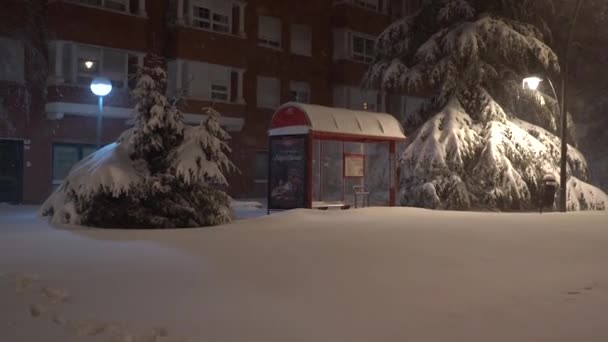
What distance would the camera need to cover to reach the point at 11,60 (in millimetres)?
23266

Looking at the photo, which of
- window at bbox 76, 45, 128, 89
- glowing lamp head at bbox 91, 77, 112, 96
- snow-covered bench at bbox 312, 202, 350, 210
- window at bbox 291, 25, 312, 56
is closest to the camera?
glowing lamp head at bbox 91, 77, 112, 96

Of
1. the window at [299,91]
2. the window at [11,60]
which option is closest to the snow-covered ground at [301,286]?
the window at [11,60]

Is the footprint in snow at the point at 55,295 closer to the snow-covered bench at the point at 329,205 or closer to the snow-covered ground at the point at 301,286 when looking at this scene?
the snow-covered ground at the point at 301,286

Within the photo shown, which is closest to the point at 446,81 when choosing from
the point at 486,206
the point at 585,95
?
the point at 486,206

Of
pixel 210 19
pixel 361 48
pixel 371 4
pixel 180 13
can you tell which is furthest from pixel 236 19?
pixel 371 4

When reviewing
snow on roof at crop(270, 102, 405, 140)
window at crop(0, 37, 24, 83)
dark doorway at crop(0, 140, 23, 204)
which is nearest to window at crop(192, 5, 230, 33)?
window at crop(0, 37, 24, 83)

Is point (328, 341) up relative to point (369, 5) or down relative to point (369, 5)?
down

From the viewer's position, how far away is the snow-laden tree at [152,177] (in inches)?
505

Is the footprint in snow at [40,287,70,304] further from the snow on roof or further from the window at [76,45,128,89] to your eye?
the window at [76,45,128,89]

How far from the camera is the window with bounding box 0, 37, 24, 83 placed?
75.9ft

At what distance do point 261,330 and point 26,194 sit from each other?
20.4 meters

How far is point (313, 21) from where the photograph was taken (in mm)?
33531

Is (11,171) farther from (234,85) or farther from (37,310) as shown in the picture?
(37,310)

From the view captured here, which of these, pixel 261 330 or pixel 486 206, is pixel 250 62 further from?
pixel 261 330
